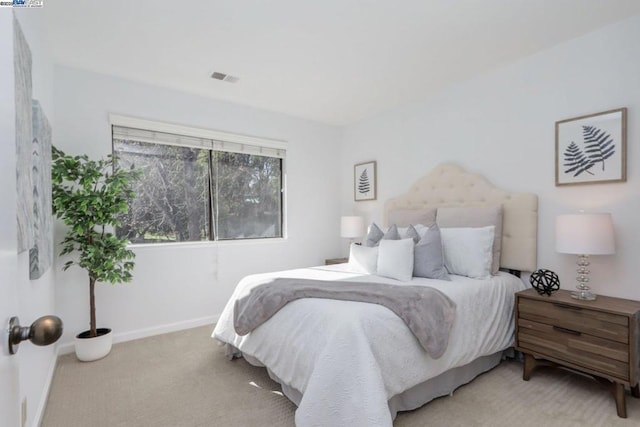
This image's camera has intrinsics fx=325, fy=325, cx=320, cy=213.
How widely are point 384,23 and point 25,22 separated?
2.21m

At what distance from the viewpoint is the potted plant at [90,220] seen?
8.57 feet

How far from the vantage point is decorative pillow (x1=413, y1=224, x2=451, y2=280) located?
8.82ft

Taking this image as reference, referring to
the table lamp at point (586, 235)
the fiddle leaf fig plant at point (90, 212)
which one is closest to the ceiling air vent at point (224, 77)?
the fiddle leaf fig plant at point (90, 212)

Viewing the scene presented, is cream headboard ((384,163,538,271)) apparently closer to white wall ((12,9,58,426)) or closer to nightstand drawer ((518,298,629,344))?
nightstand drawer ((518,298,629,344))

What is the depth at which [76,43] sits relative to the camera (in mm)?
2600

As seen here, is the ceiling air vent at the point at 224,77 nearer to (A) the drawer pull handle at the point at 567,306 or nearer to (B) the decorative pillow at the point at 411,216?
(B) the decorative pillow at the point at 411,216

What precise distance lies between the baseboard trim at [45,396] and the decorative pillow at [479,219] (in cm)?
332

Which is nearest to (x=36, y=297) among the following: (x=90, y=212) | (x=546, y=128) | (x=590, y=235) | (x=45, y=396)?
(x=45, y=396)

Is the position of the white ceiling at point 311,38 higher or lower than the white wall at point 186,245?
higher

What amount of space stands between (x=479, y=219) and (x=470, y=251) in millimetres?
406

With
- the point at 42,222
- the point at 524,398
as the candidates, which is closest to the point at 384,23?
the point at 42,222

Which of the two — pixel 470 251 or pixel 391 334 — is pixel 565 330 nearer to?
pixel 470 251

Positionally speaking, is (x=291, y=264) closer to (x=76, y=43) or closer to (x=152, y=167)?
(x=152, y=167)

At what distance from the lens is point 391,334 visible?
1.86 meters
